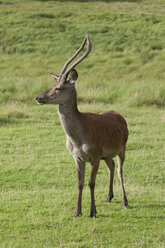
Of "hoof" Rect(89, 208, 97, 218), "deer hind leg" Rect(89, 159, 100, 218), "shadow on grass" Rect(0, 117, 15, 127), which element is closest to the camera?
"deer hind leg" Rect(89, 159, 100, 218)

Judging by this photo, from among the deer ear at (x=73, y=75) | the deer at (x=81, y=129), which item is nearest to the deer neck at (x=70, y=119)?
the deer at (x=81, y=129)

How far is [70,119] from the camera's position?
7.02 m

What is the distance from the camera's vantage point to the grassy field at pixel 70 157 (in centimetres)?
700

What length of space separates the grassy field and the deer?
0.52m

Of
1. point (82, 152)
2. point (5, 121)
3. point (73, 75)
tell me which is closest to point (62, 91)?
point (73, 75)

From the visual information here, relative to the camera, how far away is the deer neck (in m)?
6.98

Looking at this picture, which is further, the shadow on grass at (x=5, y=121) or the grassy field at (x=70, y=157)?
the shadow on grass at (x=5, y=121)

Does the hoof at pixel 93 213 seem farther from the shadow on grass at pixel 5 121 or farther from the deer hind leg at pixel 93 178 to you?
the shadow on grass at pixel 5 121

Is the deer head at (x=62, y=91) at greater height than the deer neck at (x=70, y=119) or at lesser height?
greater

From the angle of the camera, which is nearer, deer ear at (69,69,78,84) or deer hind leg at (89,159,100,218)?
deer ear at (69,69,78,84)

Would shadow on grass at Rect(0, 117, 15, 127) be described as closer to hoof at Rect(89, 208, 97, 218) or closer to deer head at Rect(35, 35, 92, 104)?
hoof at Rect(89, 208, 97, 218)

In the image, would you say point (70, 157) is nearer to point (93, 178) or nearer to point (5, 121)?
point (93, 178)

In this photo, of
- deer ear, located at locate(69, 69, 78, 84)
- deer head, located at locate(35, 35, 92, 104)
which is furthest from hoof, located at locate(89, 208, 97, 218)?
deer ear, located at locate(69, 69, 78, 84)

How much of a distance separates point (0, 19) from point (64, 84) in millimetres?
39238
